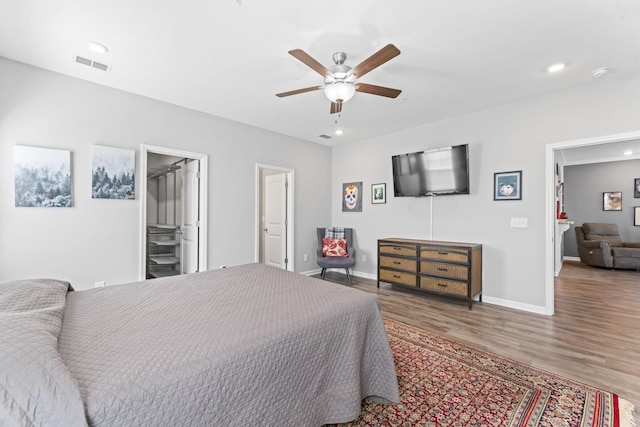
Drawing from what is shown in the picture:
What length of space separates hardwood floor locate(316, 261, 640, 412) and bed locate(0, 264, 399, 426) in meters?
1.52

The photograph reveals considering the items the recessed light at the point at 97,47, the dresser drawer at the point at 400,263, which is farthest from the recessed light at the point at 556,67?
the recessed light at the point at 97,47

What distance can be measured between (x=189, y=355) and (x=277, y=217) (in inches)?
173

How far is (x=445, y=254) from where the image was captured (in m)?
3.66

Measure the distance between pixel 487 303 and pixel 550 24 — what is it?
125 inches

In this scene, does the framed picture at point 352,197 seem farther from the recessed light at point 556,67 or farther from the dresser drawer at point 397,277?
the recessed light at point 556,67

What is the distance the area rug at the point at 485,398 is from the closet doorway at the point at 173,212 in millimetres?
3013

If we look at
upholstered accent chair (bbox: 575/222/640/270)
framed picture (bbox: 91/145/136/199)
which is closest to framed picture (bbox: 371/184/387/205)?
framed picture (bbox: 91/145/136/199)

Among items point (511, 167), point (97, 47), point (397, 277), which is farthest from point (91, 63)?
point (511, 167)

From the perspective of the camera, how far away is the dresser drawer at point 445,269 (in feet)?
11.5

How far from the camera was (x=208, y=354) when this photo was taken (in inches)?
41.6

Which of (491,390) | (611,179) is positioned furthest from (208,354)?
(611,179)

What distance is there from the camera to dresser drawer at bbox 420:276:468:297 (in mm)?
3520

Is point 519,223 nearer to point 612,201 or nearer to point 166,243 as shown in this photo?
point 166,243

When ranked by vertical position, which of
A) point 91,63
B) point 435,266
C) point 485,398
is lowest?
point 485,398
